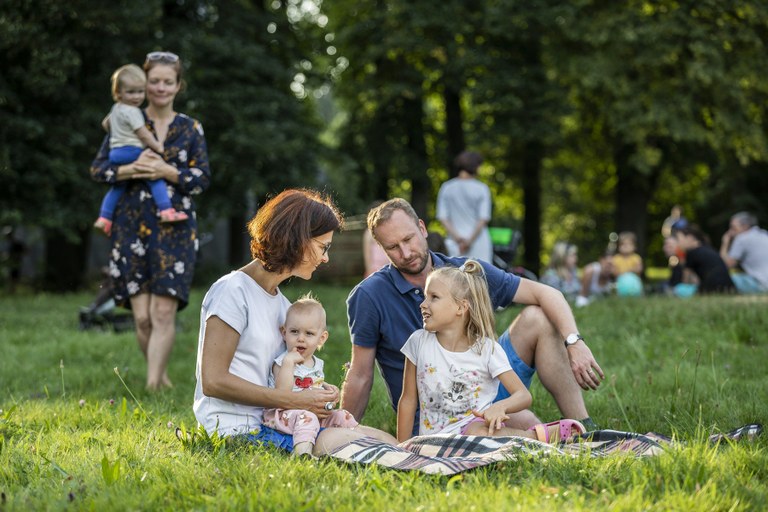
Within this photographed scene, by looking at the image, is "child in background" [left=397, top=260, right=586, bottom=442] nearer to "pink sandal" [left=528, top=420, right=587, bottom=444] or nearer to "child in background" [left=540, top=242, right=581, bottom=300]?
"pink sandal" [left=528, top=420, right=587, bottom=444]

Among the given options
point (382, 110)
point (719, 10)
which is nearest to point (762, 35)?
point (719, 10)

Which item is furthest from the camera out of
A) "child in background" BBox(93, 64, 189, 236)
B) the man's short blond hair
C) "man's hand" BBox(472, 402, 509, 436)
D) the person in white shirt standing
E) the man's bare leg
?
the person in white shirt standing

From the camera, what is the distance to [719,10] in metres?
20.3

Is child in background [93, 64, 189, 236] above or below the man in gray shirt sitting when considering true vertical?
above

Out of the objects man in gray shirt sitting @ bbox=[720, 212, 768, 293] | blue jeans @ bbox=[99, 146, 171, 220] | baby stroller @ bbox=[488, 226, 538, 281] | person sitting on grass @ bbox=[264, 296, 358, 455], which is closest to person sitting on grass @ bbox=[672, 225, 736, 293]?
man in gray shirt sitting @ bbox=[720, 212, 768, 293]

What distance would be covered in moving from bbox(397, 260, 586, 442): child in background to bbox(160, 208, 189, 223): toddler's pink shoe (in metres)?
2.53

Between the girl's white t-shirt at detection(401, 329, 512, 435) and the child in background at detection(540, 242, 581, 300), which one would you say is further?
the child in background at detection(540, 242, 581, 300)

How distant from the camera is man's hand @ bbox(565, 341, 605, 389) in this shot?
14.5ft

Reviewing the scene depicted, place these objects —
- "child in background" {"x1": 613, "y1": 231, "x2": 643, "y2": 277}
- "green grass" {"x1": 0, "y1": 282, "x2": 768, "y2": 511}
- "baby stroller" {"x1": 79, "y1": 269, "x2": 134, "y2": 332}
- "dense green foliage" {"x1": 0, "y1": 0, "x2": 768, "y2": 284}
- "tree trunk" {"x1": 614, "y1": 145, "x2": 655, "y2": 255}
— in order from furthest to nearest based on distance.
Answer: "tree trunk" {"x1": 614, "y1": 145, "x2": 655, "y2": 255} → "child in background" {"x1": 613, "y1": 231, "x2": 643, "y2": 277} → "dense green foliage" {"x1": 0, "y1": 0, "x2": 768, "y2": 284} → "baby stroller" {"x1": 79, "y1": 269, "x2": 134, "y2": 332} → "green grass" {"x1": 0, "y1": 282, "x2": 768, "y2": 511}

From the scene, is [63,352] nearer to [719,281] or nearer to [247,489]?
[247,489]

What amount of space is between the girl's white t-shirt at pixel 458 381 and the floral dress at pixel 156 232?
2.62m

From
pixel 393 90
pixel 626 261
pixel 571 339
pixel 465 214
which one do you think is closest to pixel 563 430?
pixel 571 339

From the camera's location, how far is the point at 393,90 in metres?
21.3

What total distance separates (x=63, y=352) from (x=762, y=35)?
17.7 m
